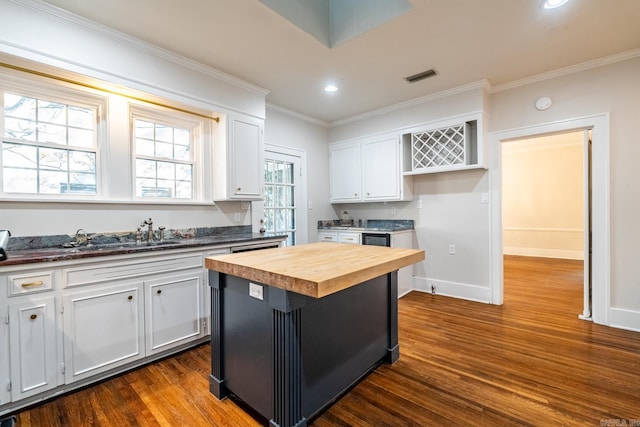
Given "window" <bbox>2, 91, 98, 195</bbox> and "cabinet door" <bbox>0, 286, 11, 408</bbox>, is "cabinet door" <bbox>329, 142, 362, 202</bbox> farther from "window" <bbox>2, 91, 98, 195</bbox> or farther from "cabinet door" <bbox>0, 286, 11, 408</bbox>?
A: "cabinet door" <bbox>0, 286, 11, 408</bbox>

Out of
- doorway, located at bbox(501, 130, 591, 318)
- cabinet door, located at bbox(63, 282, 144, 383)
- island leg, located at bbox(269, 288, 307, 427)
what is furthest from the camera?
doorway, located at bbox(501, 130, 591, 318)

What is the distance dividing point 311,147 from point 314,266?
3543mm

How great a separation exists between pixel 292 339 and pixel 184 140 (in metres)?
2.63

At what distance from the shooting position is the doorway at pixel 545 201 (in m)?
6.47

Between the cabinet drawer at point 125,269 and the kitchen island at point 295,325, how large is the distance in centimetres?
76

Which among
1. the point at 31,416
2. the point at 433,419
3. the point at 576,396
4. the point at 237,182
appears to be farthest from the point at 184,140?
the point at 576,396

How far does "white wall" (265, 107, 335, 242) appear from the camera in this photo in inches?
169

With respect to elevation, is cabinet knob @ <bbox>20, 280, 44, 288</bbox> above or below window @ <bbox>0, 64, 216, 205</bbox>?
below

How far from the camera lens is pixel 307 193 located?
471cm

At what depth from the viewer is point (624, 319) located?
9.62ft

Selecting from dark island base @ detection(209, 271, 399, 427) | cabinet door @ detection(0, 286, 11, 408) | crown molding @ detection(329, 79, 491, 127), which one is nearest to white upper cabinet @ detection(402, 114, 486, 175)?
crown molding @ detection(329, 79, 491, 127)

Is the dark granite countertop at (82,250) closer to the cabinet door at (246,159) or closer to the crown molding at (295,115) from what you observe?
the cabinet door at (246,159)

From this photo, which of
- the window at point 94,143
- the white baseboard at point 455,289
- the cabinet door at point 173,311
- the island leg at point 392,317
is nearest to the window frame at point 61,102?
the window at point 94,143

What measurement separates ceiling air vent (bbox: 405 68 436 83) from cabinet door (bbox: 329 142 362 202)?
1410 millimetres
